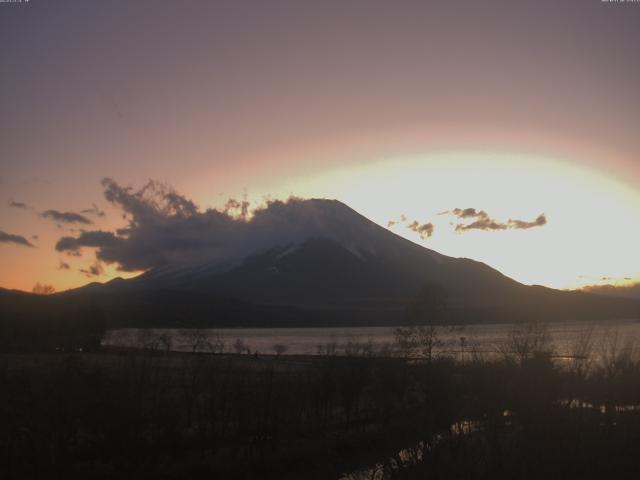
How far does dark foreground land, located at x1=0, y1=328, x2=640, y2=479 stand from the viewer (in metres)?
19.2

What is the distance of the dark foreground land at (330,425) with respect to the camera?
19.2 meters

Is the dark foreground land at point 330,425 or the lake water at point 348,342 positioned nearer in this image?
the dark foreground land at point 330,425

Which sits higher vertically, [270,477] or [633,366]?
[633,366]

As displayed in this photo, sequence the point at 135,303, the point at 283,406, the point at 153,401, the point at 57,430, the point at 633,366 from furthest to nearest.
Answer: the point at 135,303, the point at 633,366, the point at 283,406, the point at 153,401, the point at 57,430

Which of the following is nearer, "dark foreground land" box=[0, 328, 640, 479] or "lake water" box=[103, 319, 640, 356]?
"dark foreground land" box=[0, 328, 640, 479]

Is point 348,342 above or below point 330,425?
above

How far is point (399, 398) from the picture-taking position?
3856 cm

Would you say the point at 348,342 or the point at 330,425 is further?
the point at 348,342

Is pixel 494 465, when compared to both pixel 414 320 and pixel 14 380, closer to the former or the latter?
pixel 14 380

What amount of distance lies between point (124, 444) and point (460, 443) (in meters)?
15.9

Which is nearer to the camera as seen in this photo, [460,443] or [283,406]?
[460,443]

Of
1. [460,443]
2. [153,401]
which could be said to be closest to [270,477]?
[153,401]

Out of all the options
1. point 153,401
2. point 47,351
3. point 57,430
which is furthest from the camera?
point 47,351

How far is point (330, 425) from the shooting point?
119ft
